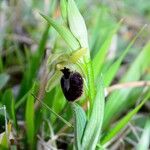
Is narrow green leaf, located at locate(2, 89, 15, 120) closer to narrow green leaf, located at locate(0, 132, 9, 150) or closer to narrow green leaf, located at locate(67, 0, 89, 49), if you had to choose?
narrow green leaf, located at locate(0, 132, 9, 150)

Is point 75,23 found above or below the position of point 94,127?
above

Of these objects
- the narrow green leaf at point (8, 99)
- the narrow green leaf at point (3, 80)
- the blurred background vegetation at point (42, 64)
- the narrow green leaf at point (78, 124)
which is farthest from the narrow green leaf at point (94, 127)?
the narrow green leaf at point (3, 80)

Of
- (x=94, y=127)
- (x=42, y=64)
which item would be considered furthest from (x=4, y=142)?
(x=42, y=64)

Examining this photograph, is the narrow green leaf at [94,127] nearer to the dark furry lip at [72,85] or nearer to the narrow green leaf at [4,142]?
the dark furry lip at [72,85]

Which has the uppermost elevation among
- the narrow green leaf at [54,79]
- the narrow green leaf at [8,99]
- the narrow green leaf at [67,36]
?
the narrow green leaf at [67,36]

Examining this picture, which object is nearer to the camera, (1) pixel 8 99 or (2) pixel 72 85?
(2) pixel 72 85

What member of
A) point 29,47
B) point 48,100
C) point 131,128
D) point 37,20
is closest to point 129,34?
point 37,20

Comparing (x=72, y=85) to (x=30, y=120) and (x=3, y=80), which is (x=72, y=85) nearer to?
(x=30, y=120)
